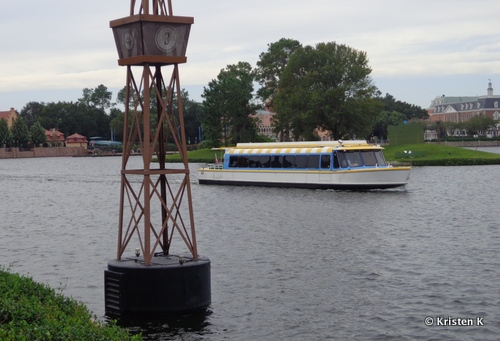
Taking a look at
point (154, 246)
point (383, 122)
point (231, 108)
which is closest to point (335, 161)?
point (154, 246)

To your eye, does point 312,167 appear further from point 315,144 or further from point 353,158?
point 353,158

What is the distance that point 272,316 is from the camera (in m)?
20.9

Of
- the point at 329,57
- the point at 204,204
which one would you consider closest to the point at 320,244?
the point at 204,204

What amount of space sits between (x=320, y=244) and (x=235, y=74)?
110 metres

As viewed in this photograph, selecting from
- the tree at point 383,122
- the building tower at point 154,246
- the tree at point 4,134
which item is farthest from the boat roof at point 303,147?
the tree at point 4,134

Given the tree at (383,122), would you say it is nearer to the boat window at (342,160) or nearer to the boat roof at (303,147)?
the boat roof at (303,147)

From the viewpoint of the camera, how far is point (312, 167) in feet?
204

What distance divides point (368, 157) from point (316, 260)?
31.0m

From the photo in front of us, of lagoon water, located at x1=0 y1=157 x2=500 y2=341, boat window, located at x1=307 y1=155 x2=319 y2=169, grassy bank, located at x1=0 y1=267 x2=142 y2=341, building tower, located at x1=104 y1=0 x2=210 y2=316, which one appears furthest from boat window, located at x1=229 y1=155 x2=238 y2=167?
grassy bank, located at x1=0 y1=267 x2=142 y2=341

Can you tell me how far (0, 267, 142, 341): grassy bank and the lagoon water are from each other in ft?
9.43

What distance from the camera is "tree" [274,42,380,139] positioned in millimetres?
102375

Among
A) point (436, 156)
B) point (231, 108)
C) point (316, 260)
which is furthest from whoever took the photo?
point (231, 108)

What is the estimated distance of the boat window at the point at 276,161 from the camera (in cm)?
6488

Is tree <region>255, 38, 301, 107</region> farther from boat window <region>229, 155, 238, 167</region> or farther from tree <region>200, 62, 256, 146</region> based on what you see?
boat window <region>229, 155, 238, 167</region>
